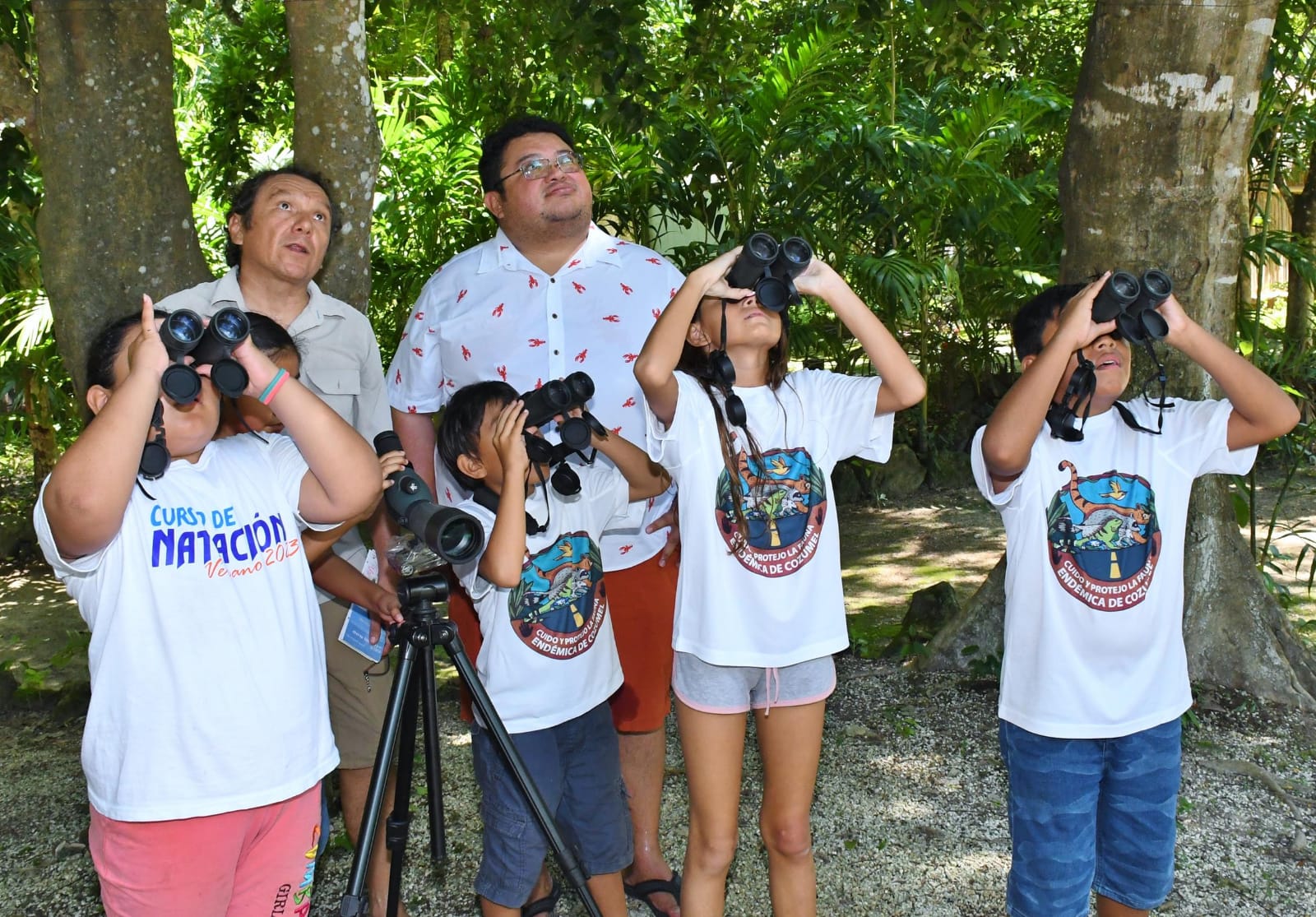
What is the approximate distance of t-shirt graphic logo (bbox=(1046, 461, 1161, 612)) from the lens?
2383mm

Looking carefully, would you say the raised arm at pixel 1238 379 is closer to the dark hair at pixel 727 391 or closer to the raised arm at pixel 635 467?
the dark hair at pixel 727 391

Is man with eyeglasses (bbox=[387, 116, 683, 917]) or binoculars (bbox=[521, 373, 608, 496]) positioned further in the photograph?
man with eyeglasses (bbox=[387, 116, 683, 917])

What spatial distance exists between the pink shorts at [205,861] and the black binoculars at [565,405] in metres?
0.86

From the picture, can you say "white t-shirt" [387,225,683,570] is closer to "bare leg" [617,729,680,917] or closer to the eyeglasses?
the eyeglasses

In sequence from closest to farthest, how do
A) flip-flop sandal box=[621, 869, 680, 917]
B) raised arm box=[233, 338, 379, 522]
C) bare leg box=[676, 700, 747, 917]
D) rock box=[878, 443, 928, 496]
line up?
raised arm box=[233, 338, 379, 522] → bare leg box=[676, 700, 747, 917] → flip-flop sandal box=[621, 869, 680, 917] → rock box=[878, 443, 928, 496]

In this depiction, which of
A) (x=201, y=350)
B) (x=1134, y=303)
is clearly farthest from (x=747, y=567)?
(x=201, y=350)

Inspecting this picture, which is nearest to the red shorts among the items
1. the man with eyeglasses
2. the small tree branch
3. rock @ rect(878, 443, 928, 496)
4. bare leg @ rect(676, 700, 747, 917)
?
the man with eyeglasses

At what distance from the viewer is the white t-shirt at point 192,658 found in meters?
1.98

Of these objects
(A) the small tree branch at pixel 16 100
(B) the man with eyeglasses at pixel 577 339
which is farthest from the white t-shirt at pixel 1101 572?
(A) the small tree branch at pixel 16 100

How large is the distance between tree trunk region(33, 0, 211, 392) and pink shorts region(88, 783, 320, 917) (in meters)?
1.59

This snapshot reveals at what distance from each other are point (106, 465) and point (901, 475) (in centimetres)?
707

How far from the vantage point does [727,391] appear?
256 centimetres

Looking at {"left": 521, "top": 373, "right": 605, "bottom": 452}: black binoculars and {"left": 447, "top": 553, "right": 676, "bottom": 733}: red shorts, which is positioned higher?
{"left": 521, "top": 373, "right": 605, "bottom": 452}: black binoculars

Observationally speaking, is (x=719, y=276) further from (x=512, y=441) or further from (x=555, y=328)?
(x=555, y=328)
